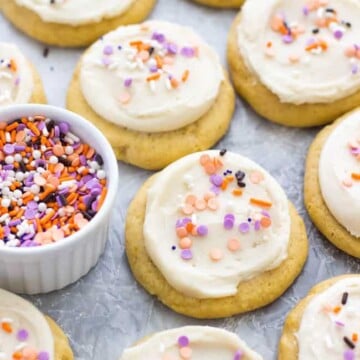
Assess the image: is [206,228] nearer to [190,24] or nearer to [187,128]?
[187,128]

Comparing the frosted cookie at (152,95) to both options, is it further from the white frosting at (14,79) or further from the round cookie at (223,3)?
the round cookie at (223,3)

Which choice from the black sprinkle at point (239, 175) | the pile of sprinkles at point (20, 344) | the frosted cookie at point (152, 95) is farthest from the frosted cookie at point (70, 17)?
the pile of sprinkles at point (20, 344)

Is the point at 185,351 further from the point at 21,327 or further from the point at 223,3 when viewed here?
the point at 223,3

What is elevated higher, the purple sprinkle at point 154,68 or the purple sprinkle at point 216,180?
the purple sprinkle at point 154,68

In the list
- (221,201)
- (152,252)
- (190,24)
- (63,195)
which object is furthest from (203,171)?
(190,24)

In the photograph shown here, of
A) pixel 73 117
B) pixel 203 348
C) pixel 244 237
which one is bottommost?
pixel 203 348

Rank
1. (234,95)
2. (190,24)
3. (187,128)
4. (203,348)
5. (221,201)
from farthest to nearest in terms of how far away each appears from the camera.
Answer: (190,24) → (234,95) → (187,128) → (221,201) → (203,348)

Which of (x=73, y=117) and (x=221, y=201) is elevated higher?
(x=73, y=117)
